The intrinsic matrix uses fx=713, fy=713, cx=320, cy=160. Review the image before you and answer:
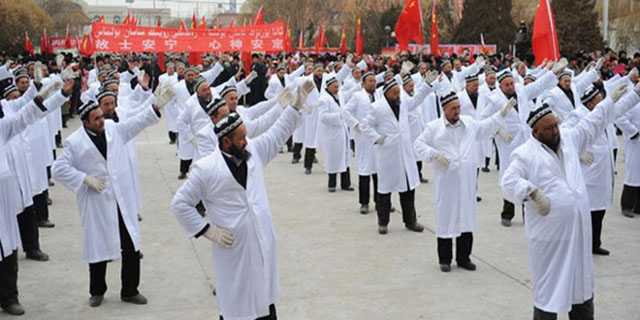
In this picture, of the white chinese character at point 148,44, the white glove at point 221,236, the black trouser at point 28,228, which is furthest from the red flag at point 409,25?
the white glove at point 221,236

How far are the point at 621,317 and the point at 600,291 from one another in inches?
26.2

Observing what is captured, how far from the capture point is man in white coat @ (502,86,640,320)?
498 cm

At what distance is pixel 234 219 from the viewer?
4.89 m

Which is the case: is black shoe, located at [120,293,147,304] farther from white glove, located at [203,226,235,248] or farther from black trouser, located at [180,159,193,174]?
black trouser, located at [180,159,193,174]

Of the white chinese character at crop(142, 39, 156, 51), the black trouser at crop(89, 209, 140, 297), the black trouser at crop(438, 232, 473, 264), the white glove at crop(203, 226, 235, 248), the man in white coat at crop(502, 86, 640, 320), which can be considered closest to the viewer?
the white glove at crop(203, 226, 235, 248)

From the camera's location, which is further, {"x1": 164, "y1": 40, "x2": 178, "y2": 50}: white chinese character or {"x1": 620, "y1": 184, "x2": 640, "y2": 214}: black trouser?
{"x1": 164, "y1": 40, "x2": 178, "y2": 50}: white chinese character

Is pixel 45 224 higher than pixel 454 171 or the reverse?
the reverse

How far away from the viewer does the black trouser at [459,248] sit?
748cm

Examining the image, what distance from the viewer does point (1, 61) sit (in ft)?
75.0

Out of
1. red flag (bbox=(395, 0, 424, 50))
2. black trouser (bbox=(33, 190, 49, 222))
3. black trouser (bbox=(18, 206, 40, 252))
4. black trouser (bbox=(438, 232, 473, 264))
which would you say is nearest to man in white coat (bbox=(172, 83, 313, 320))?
black trouser (bbox=(438, 232, 473, 264))

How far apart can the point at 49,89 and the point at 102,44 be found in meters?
8.23

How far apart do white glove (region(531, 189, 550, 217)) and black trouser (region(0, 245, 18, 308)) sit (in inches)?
181

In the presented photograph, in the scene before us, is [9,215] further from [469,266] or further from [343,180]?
[343,180]

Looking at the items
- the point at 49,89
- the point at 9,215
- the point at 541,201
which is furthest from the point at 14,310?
the point at 541,201
